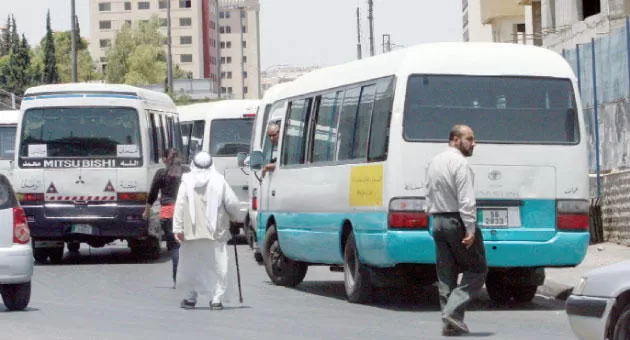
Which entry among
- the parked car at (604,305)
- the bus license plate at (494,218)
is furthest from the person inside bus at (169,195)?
the parked car at (604,305)

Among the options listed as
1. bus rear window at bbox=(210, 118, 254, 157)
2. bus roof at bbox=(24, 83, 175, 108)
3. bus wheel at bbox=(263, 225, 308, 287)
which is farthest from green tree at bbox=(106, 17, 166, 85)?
bus wheel at bbox=(263, 225, 308, 287)

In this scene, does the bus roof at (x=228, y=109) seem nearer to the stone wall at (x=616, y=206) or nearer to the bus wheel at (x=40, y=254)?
the bus wheel at (x=40, y=254)

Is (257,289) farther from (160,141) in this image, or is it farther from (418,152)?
(160,141)

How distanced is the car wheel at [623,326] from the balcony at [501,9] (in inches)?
1984

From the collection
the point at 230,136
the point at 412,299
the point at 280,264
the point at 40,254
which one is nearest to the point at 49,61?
the point at 230,136

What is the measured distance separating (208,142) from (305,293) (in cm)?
1401

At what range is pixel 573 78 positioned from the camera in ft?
52.6

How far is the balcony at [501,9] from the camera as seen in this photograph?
5991 cm

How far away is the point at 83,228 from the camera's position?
81.8 ft

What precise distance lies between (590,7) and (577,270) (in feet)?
76.0

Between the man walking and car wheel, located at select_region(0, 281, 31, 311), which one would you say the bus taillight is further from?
car wheel, located at select_region(0, 281, 31, 311)

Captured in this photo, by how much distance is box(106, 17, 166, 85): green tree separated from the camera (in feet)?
401

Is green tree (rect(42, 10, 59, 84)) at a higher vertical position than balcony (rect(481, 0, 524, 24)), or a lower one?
higher

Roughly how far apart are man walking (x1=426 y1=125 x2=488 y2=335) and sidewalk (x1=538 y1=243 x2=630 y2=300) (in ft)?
13.9
